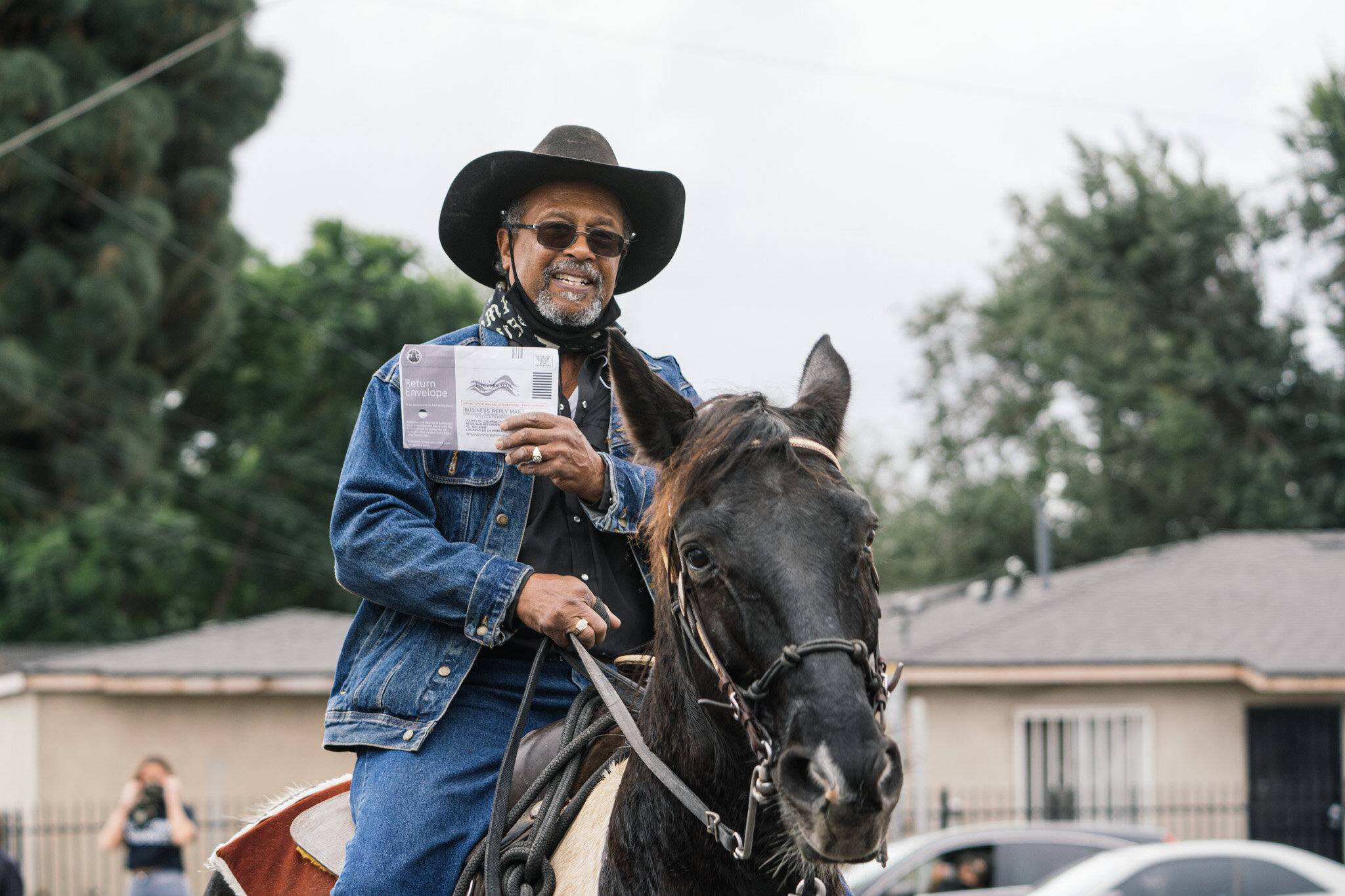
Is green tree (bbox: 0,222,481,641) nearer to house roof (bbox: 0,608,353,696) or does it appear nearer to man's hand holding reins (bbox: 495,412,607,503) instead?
house roof (bbox: 0,608,353,696)

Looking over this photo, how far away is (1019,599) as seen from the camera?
2492 centimetres

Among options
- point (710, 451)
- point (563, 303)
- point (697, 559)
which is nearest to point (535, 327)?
point (563, 303)

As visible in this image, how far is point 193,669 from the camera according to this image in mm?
20828

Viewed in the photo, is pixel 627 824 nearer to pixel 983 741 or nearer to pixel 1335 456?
pixel 983 741

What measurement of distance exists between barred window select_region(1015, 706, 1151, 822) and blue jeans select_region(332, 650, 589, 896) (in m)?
18.2

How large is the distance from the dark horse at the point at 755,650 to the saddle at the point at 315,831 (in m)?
0.26

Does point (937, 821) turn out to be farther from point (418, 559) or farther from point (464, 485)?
point (418, 559)

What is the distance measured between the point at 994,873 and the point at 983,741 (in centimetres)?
755

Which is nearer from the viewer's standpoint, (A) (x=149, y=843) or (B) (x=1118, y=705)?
(A) (x=149, y=843)

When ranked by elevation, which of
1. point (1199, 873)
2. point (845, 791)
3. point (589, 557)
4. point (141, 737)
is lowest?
point (141, 737)

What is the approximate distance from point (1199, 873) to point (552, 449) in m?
10.4

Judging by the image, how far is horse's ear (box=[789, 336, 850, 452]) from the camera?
2797mm

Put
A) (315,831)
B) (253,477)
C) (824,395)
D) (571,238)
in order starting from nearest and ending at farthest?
(824,395) < (315,831) < (571,238) < (253,477)

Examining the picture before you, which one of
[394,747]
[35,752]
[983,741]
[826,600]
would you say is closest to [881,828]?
[826,600]
